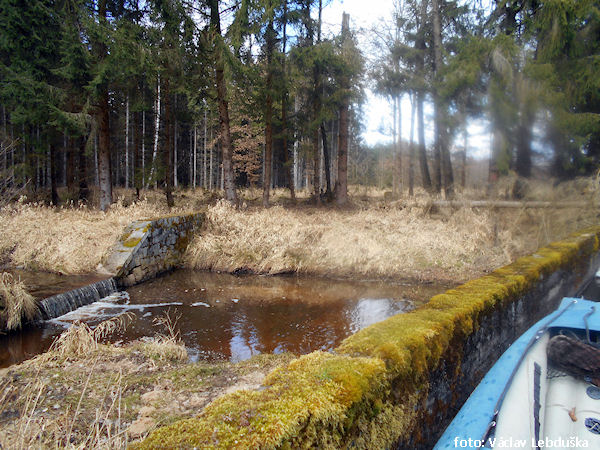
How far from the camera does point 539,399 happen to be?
2889 mm

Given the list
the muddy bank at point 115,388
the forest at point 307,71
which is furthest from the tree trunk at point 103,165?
the muddy bank at point 115,388

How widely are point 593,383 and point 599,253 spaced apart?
6804 mm

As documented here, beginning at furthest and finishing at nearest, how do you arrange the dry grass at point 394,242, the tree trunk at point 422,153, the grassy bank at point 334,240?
the tree trunk at point 422,153 < the dry grass at point 394,242 < the grassy bank at point 334,240

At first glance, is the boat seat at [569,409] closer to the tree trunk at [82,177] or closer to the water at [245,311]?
the water at [245,311]

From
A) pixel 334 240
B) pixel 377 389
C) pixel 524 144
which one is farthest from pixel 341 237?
pixel 377 389

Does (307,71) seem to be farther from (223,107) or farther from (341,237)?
(341,237)

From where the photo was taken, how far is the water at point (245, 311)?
18.1ft

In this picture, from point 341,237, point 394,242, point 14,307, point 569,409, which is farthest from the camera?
point 341,237

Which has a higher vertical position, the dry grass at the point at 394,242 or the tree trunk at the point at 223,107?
the tree trunk at the point at 223,107

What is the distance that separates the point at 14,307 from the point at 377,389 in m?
6.25

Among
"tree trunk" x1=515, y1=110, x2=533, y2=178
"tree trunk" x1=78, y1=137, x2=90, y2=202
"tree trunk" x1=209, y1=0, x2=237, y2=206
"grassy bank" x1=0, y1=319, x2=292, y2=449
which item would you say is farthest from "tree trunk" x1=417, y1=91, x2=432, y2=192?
"tree trunk" x1=78, y1=137, x2=90, y2=202

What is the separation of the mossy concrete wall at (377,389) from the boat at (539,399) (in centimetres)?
28

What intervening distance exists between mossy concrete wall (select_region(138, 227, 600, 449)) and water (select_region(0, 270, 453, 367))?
2.56 meters

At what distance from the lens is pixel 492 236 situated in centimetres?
1047
